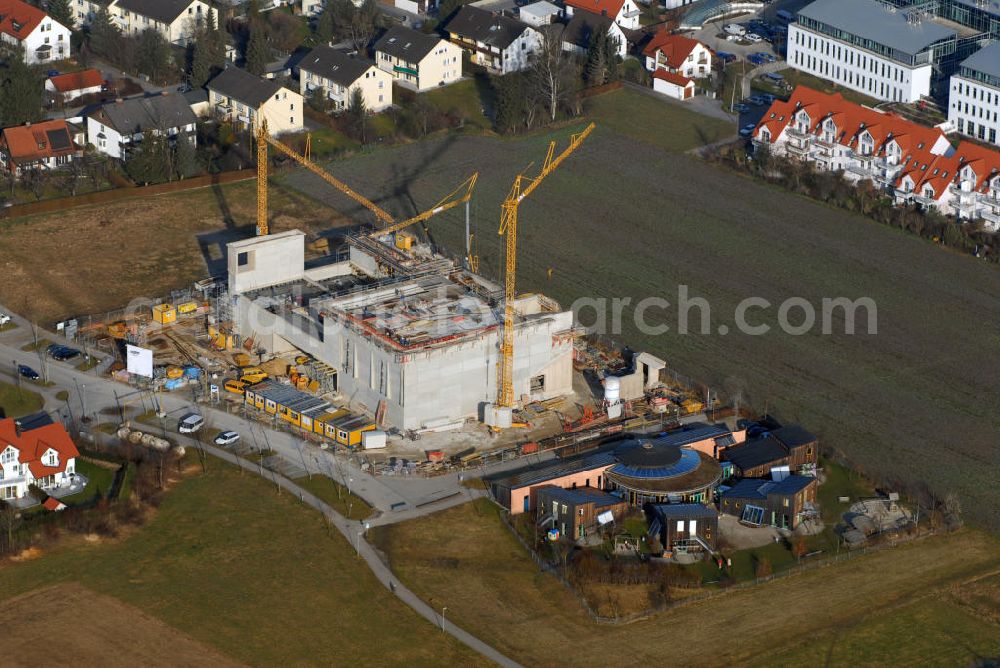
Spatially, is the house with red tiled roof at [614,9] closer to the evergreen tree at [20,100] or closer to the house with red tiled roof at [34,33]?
the house with red tiled roof at [34,33]

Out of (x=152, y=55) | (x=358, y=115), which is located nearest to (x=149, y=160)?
(x=358, y=115)

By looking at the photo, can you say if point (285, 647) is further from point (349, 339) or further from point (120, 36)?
point (120, 36)

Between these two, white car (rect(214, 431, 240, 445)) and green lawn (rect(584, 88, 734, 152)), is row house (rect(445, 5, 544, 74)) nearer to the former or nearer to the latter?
green lawn (rect(584, 88, 734, 152))

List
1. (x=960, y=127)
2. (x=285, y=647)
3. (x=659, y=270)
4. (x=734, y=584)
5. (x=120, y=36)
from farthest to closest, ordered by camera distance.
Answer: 1. (x=120, y=36)
2. (x=960, y=127)
3. (x=659, y=270)
4. (x=734, y=584)
5. (x=285, y=647)

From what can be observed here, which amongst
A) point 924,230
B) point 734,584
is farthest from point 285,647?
point 924,230

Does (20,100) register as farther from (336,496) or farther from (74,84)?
(336,496)
